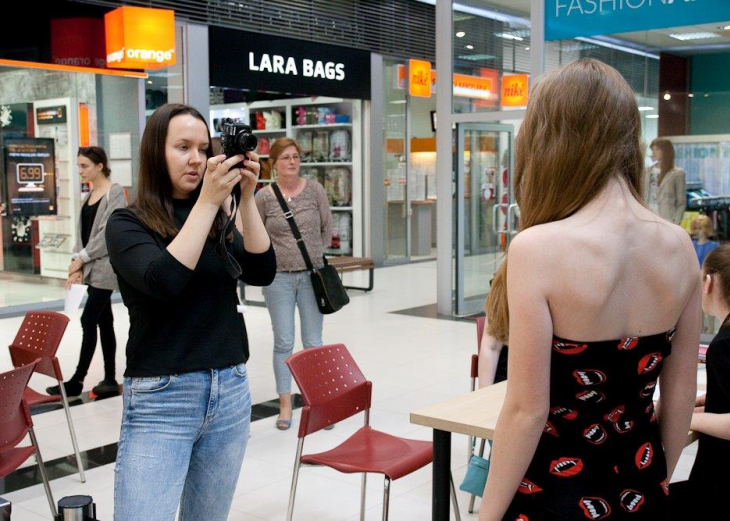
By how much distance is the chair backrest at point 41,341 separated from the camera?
13.0 ft

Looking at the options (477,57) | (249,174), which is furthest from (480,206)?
(249,174)

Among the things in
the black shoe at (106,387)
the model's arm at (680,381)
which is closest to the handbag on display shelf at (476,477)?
the model's arm at (680,381)

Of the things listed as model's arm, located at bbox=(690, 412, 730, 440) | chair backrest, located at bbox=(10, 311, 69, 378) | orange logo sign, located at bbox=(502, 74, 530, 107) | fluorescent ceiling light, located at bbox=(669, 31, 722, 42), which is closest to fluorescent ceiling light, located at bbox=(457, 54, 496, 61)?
orange logo sign, located at bbox=(502, 74, 530, 107)

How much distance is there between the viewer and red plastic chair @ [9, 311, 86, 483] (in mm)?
3936

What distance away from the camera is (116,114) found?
10.1 meters

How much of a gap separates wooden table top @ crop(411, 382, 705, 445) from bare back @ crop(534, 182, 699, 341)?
0.95 meters

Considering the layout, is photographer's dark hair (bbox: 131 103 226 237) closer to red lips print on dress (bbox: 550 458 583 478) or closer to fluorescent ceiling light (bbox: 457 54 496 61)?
red lips print on dress (bbox: 550 458 583 478)

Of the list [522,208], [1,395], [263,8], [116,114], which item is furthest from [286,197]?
[263,8]

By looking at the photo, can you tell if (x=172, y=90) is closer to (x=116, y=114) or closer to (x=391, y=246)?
(x=116, y=114)

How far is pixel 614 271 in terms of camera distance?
1438mm

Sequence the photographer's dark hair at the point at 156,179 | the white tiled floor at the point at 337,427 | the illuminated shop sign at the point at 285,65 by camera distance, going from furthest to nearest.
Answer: the illuminated shop sign at the point at 285,65 → the white tiled floor at the point at 337,427 → the photographer's dark hair at the point at 156,179

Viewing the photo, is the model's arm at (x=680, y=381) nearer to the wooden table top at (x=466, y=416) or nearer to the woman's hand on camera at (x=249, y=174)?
the wooden table top at (x=466, y=416)

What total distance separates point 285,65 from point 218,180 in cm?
1014

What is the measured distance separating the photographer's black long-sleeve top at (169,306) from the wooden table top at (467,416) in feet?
2.18
